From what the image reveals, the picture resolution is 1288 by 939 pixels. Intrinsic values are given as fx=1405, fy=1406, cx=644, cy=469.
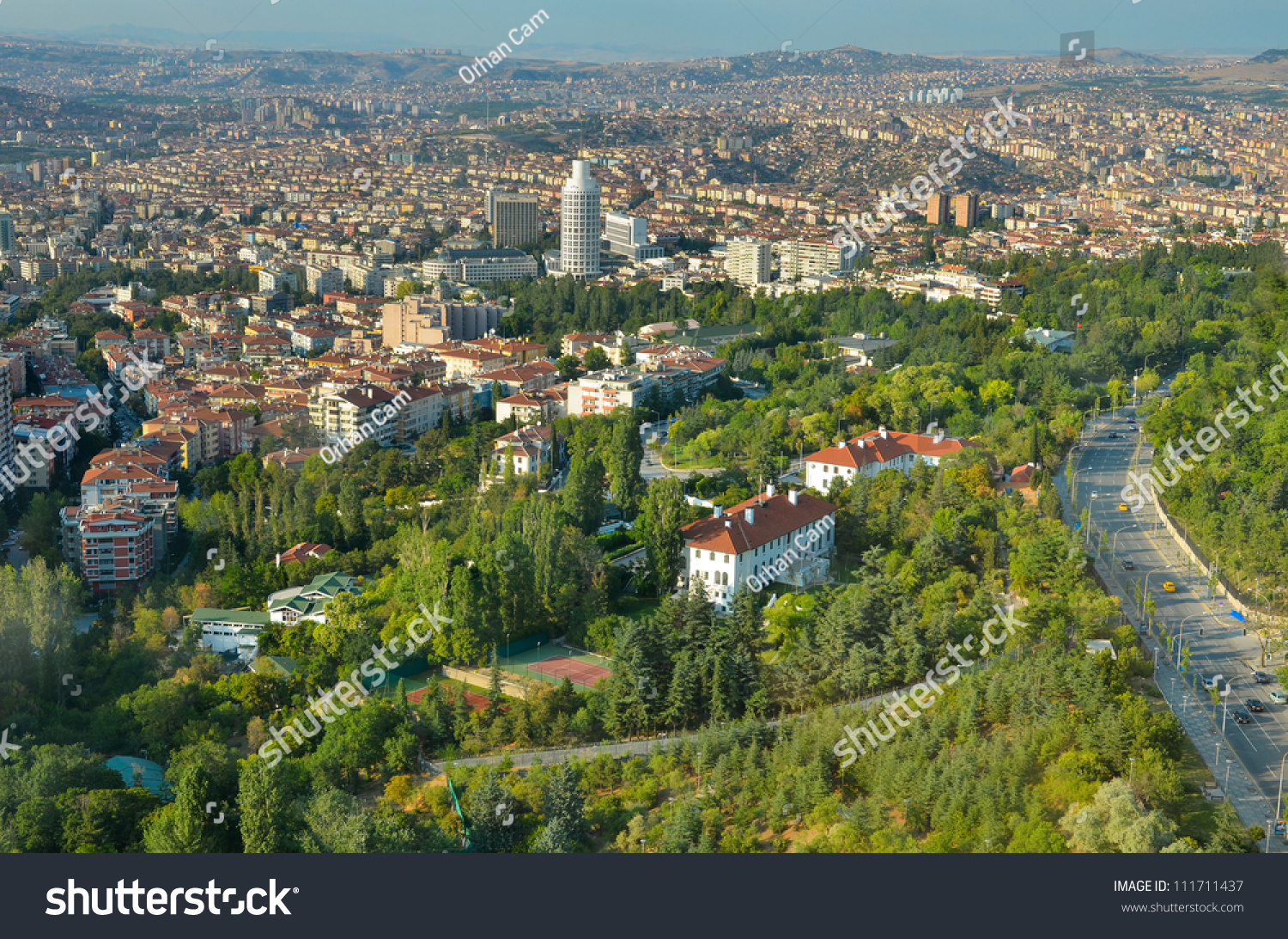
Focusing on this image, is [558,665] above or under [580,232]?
under

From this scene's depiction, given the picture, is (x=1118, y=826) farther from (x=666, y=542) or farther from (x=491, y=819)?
(x=666, y=542)

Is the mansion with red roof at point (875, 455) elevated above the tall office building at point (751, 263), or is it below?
above

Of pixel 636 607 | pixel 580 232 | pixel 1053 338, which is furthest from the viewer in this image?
pixel 580 232

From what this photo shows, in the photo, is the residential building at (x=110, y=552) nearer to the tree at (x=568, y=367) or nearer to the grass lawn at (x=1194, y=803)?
the tree at (x=568, y=367)

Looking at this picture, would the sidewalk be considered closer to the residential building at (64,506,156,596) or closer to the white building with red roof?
the white building with red roof

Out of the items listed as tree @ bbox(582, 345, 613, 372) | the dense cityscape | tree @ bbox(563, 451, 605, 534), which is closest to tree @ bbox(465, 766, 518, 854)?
the dense cityscape

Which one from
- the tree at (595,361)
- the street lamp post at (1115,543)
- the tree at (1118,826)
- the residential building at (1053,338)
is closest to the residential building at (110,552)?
the street lamp post at (1115,543)

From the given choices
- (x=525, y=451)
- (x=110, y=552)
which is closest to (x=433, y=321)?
(x=525, y=451)
